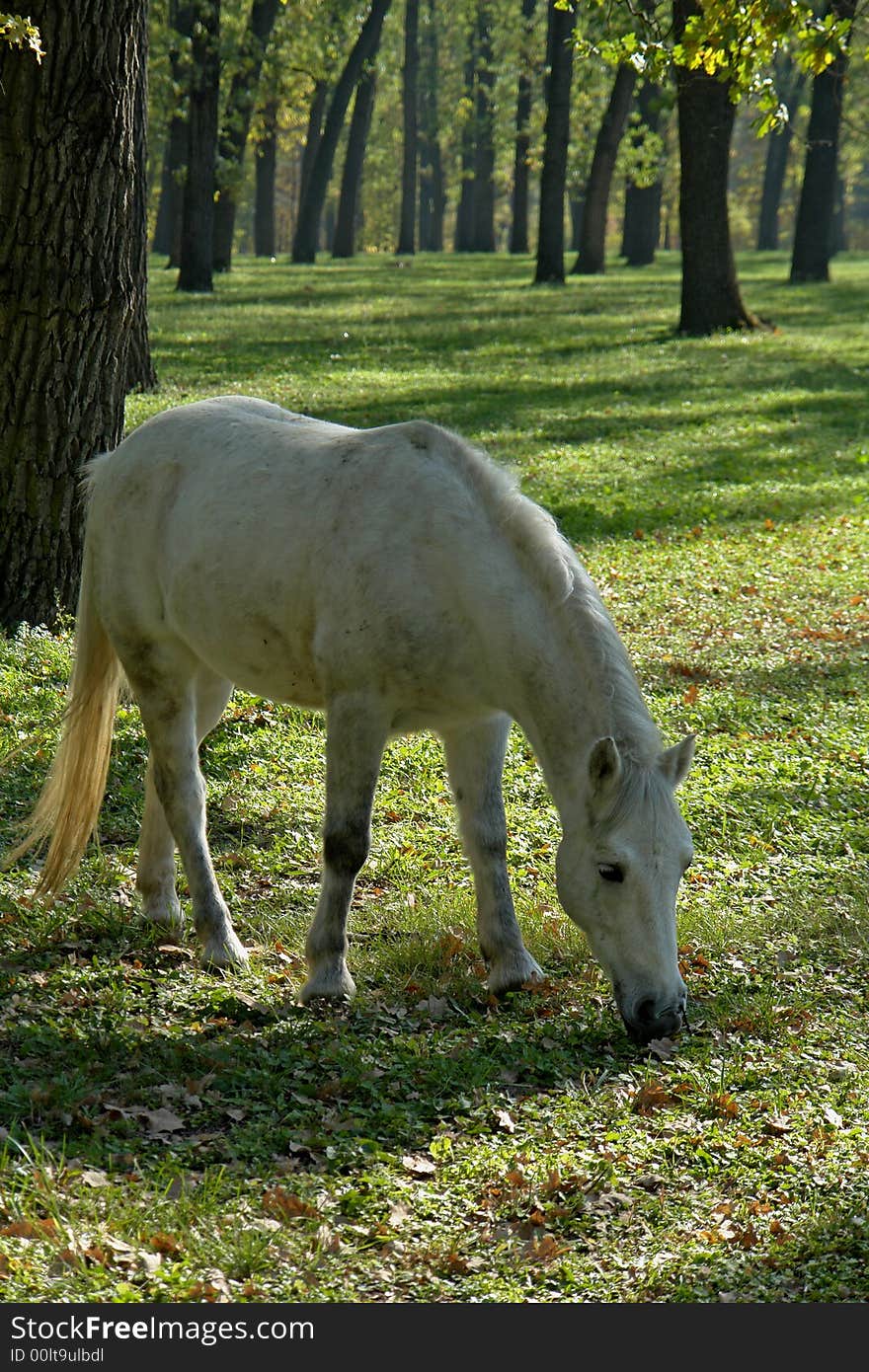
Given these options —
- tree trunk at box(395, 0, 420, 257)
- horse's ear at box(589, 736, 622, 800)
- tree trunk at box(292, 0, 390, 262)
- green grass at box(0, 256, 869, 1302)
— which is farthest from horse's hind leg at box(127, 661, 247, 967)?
tree trunk at box(395, 0, 420, 257)

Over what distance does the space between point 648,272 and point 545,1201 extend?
36962 mm

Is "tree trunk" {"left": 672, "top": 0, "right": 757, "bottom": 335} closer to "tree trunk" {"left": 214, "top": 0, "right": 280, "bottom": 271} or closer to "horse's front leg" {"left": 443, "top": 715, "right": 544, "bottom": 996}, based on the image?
"tree trunk" {"left": 214, "top": 0, "right": 280, "bottom": 271}

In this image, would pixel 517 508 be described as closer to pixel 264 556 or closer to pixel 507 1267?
pixel 264 556

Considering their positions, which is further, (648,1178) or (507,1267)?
(648,1178)

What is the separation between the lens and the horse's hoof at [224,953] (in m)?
5.86

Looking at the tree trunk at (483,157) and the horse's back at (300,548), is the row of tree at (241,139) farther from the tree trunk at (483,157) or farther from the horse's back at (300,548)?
the horse's back at (300,548)

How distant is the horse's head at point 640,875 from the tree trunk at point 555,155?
27531 mm

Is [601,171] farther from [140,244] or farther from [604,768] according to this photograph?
[604,768]

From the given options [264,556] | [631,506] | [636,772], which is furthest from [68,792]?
[631,506]

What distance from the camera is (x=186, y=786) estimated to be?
6023 mm

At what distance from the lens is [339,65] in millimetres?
42531

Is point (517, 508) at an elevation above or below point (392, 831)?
above

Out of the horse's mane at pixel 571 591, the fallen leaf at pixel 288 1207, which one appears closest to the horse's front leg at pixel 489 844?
the horse's mane at pixel 571 591

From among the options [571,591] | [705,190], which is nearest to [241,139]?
[705,190]
